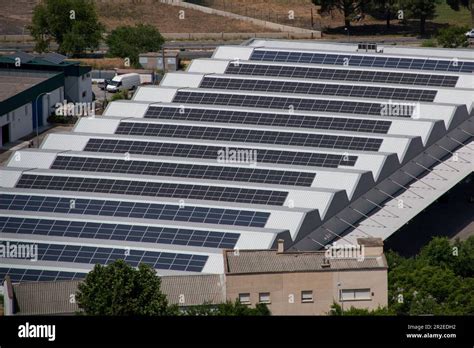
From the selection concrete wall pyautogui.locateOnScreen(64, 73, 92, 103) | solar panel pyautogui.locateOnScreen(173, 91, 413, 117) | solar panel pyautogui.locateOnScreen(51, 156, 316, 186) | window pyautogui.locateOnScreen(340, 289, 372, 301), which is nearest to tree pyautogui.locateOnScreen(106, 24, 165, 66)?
concrete wall pyautogui.locateOnScreen(64, 73, 92, 103)

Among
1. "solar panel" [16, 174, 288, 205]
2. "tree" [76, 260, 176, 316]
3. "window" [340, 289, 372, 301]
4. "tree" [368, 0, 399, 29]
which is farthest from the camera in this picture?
"tree" [368, 0, 399, 29]

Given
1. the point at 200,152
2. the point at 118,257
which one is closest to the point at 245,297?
the point at 118,257

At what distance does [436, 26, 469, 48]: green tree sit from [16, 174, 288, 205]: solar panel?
6259 cm

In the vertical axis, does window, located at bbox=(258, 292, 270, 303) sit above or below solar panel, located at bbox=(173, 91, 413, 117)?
below

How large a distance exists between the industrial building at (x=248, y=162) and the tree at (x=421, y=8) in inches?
1895

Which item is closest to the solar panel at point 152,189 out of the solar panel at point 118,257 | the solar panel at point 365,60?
the solar panel at point 118,257

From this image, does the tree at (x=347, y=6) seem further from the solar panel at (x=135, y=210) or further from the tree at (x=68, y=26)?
the solar panel at (x=135, y=210)

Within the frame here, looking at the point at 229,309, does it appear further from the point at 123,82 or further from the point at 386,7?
the point at 386,7

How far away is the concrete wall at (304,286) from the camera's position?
54.6 metres

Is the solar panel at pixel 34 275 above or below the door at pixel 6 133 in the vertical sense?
below

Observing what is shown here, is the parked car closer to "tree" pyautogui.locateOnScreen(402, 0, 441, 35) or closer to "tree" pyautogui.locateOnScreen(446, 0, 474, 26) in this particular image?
"tree" pyautogui.locateOnScreen(402, 0, 441, 35)

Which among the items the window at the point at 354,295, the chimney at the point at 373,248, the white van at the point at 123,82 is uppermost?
the white van at the point at 123,82

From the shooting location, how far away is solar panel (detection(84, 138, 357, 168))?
77688 millimetres

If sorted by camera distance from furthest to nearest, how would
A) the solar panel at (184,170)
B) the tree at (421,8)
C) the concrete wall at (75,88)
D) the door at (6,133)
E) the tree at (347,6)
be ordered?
the tree at (347,6) < the tree at (421,8) < the concrete wall at (75,88) < the door at (6,133) < the solar panel at (184,170)
